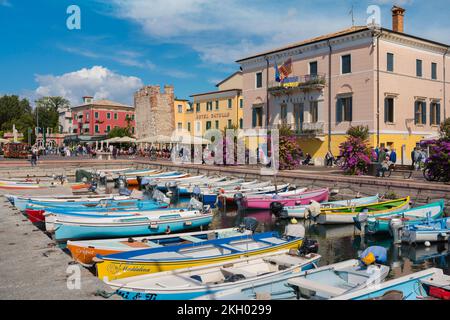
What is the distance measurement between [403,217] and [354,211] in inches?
101

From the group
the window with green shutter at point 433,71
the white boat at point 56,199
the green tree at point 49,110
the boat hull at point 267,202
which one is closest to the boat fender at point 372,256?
the boat hull at point 267,202

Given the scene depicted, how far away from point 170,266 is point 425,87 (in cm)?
3471

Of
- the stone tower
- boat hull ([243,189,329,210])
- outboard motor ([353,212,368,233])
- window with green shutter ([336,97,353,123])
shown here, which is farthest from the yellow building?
outboard motor ([353,212,368,233])

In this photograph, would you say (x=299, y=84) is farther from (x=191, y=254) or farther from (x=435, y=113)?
(x=191, y=254)

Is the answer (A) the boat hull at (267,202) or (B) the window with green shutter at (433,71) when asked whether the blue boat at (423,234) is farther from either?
(B) the window with green shutter at (433,71)

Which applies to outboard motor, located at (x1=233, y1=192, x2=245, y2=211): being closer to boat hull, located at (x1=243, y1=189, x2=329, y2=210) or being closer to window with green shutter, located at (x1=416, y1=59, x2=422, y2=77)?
boat hull, located at (x1=243, y1=189, x2=329, y2=210)

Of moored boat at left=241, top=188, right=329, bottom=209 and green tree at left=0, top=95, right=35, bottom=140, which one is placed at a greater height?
green tree at left=0, top=95, right=35, bottom=140

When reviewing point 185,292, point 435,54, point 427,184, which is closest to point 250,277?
point 185,292

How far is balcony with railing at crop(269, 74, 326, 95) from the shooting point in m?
37.2

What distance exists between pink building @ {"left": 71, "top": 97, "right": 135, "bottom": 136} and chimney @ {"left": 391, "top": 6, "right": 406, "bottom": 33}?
5505cm

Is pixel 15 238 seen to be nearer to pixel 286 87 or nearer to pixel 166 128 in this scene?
pixel 286 87

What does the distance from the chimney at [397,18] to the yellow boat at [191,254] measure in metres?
30.5

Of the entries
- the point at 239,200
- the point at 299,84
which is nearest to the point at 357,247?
the point at 239,200

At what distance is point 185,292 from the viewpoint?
802 centimetres
